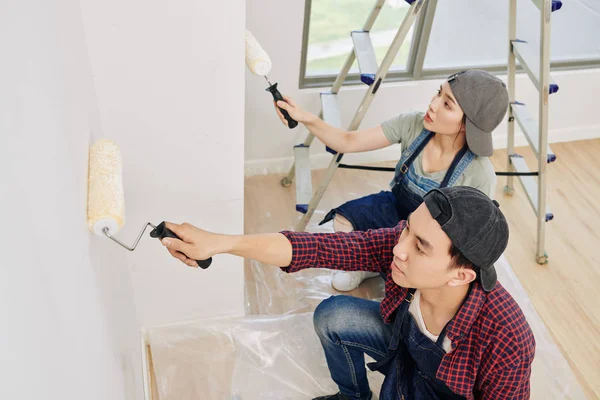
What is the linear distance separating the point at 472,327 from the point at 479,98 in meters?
0.65

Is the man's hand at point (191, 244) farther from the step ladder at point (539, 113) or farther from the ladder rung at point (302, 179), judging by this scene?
the step ladder at point (539, 113)

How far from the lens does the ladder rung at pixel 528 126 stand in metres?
2.26

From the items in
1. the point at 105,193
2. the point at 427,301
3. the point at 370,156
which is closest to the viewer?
the point at 105,193

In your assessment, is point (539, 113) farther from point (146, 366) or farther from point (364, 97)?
point (146, 366)

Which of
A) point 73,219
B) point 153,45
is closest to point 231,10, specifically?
point 153,45

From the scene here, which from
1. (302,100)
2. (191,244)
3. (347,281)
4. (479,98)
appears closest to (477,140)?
(479,98)

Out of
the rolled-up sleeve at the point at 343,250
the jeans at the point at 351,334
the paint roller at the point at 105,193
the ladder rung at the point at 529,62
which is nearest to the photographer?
the paint roller at the point at 105,193

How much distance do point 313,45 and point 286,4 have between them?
0.33 m

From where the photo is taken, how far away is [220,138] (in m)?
1.58

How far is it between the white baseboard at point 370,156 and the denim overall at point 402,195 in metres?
0.63

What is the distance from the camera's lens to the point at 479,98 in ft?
5.56

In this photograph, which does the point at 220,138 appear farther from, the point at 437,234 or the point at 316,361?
the point at 316,361

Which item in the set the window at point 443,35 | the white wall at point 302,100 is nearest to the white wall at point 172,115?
the white wall at point 302,100

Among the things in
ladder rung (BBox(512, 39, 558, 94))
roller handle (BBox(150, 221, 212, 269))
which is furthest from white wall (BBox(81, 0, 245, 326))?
ladder rung (BBox(512, 39, 558, 94))
